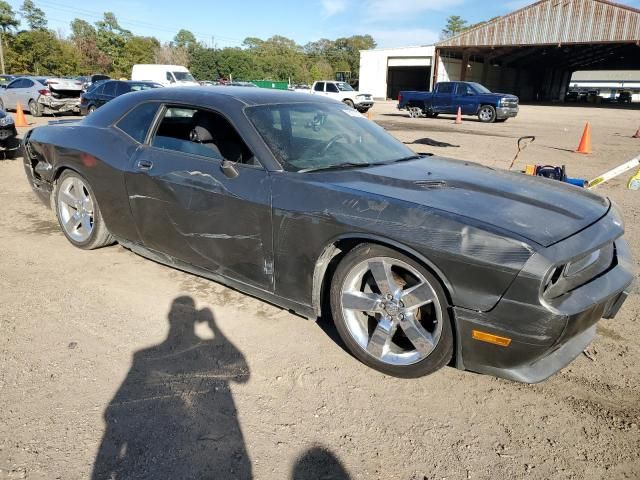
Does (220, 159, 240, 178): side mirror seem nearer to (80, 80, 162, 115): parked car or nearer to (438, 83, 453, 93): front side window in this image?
(80, 80, 162, 115): parked car

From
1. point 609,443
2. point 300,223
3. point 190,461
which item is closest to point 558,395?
point 609,443

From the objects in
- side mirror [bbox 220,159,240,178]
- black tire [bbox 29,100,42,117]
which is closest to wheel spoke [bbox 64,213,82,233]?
side mirror [bbox 220,159,240,178]

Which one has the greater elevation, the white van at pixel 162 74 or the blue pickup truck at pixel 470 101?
the white van at pixel 162 74

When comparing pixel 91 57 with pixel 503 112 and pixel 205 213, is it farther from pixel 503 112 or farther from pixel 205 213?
pixel 205 213

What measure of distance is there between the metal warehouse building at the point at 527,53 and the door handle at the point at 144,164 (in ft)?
135

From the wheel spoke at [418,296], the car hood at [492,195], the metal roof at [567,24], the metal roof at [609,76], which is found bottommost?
the wheel spoke at [418,296]

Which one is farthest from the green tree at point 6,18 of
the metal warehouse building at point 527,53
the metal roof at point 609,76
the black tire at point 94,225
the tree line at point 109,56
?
the metal roof at point 609,76

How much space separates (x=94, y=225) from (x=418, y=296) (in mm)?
3178

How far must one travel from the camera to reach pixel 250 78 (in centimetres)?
7312

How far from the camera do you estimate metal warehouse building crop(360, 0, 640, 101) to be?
3569 centimetres

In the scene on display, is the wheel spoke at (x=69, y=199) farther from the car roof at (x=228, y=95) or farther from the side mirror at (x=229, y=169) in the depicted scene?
the side mirror at (x=229, y=169)

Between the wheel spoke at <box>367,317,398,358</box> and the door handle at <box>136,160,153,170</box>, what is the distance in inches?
83.4

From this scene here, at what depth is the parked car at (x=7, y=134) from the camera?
9539 millimetres

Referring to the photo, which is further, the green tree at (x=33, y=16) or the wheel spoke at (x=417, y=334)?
the green tree at (x=33, y=16)
